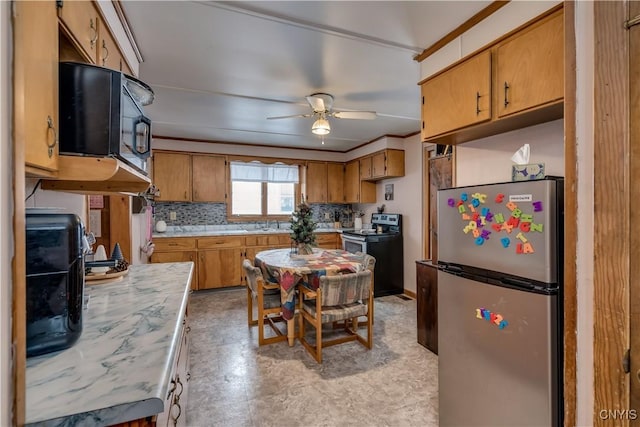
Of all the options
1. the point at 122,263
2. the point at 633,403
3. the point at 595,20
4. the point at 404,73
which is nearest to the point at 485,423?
the point at 633,403

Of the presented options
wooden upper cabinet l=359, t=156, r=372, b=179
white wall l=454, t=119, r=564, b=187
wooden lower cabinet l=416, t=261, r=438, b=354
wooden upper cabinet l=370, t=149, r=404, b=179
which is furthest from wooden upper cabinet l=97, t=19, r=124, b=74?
wooden upper cabinet l=359, t=156, r=372, b=179

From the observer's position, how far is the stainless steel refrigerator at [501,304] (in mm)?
1219

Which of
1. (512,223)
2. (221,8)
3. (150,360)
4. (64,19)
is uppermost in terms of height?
(221,8)

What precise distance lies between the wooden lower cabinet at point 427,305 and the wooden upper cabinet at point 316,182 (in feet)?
9.53

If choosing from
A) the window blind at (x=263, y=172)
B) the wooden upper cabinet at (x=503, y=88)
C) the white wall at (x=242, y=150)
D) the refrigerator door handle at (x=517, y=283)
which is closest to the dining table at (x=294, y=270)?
the wooden upper cabinet at (x=503, y=88)

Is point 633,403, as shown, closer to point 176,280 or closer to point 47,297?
point 47,297

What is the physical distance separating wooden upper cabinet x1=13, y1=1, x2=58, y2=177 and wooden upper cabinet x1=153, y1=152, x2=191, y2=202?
12.8ft

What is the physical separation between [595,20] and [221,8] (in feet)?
5.35

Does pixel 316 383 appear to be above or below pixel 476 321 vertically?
below

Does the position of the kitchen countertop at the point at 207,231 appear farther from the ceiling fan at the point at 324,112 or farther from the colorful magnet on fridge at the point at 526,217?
the colorful magnet on fridge at the point at 526,217

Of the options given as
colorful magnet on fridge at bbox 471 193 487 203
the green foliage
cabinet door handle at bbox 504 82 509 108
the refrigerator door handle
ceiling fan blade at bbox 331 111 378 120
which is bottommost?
the refrigerator door handle

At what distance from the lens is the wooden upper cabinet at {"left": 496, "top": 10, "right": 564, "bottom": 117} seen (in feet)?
4.36

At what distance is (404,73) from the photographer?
Answer: 8.00 ft

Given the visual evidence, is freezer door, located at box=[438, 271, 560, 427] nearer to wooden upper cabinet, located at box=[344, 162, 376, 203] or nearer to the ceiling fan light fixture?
the ceiling fan light fixture
